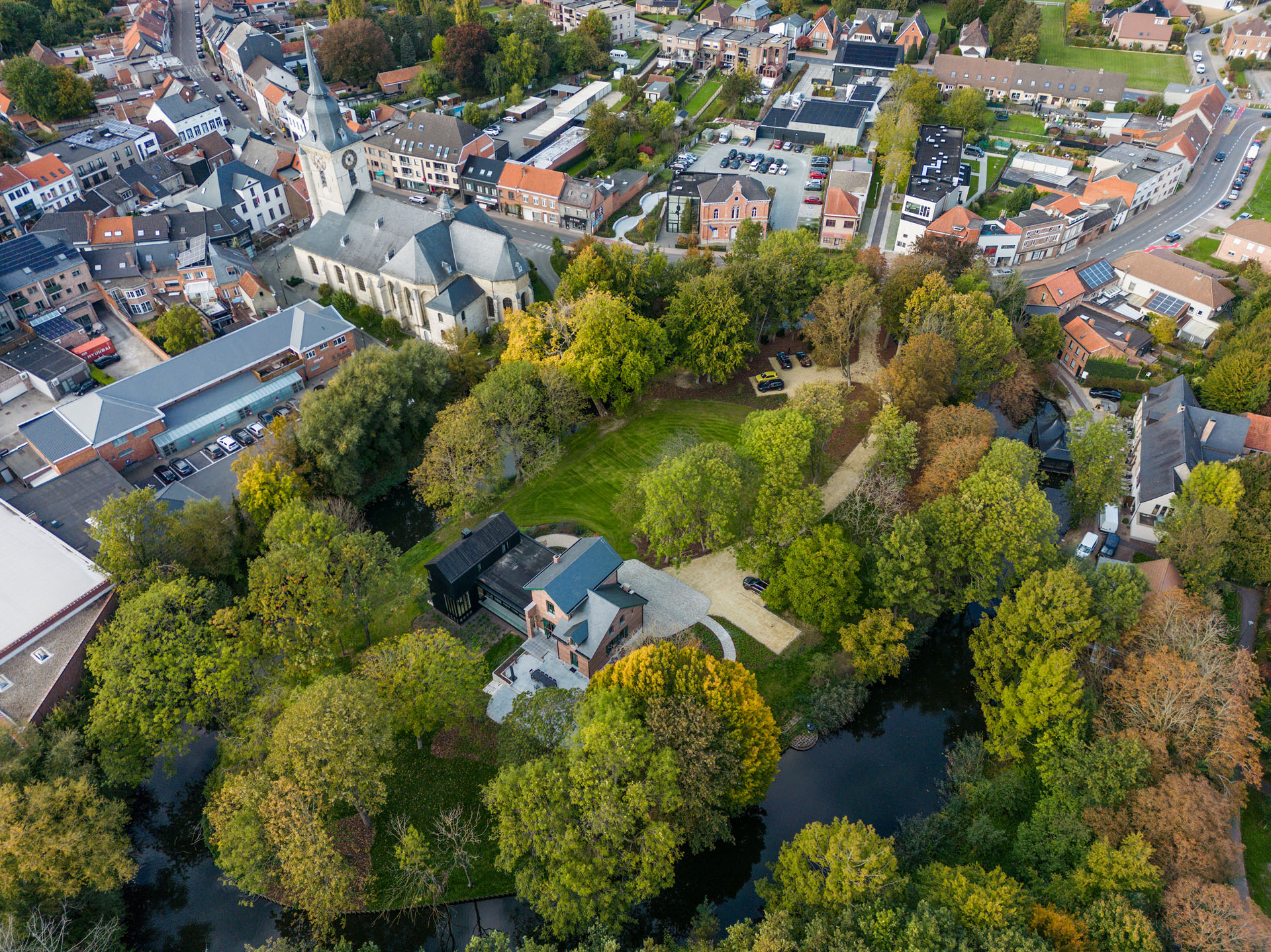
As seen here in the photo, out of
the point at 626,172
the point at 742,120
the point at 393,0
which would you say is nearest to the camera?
the point at 626,172

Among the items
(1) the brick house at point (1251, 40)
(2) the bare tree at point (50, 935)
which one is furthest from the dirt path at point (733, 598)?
(1) the brick house at point (1251, 40)

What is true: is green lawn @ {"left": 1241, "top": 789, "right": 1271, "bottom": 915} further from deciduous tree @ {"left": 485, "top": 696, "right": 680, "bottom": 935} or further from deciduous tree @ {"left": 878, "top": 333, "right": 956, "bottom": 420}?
deciduous tree @ {"left": 878, "top": 333, "right": 956, "bottom": 420}

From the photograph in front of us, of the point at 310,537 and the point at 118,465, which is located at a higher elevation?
the point at 310,537

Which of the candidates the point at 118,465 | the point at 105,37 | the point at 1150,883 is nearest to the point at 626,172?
the point at 118,465

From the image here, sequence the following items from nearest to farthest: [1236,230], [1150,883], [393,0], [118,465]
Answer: [1150,883]
[118,465]
[1236,230]
[393,0]

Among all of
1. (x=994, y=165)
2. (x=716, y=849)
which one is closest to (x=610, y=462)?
(x=716, y=849)

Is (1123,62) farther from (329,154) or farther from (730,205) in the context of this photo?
(329,154)

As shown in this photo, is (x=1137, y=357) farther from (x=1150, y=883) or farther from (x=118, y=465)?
(x=118, y=465)
